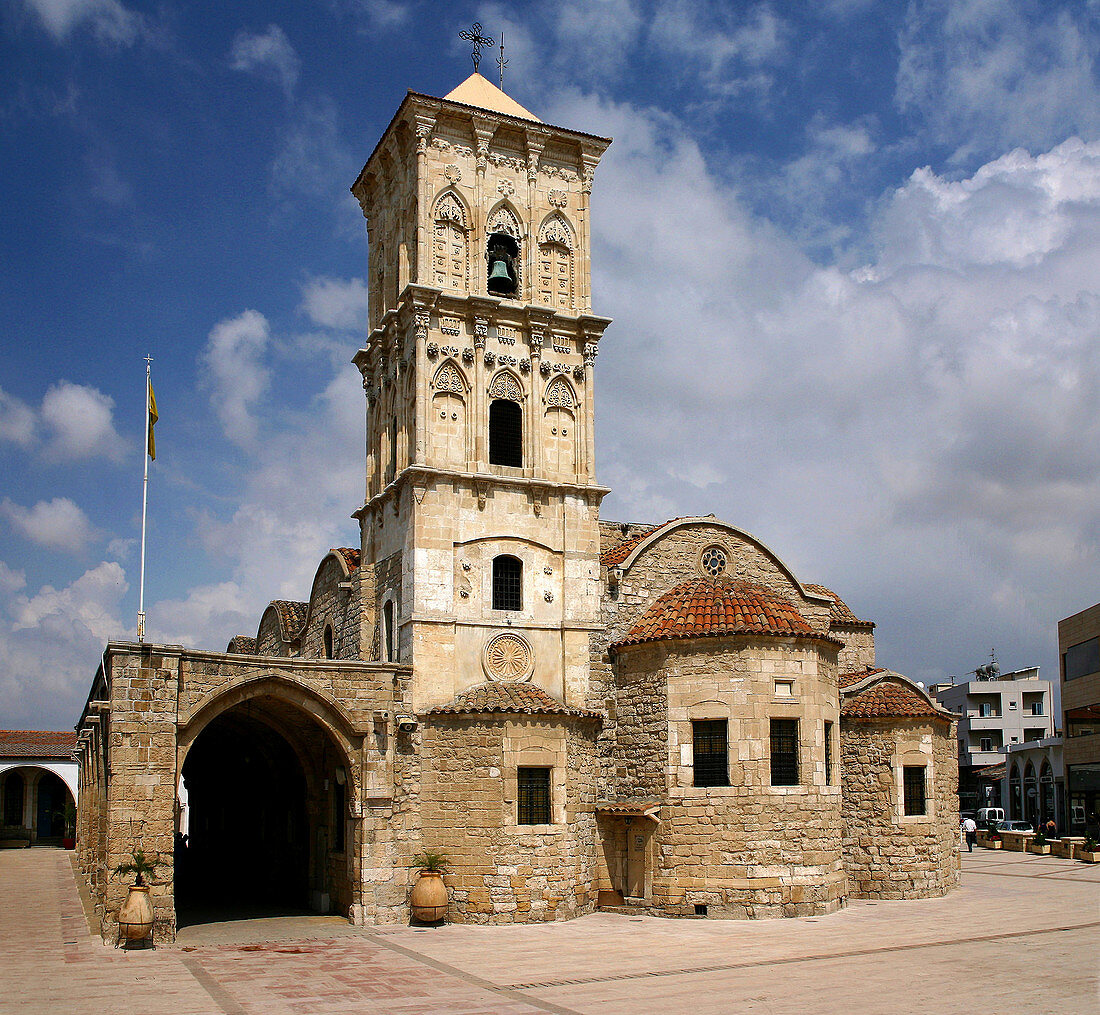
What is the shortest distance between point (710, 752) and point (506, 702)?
428 cm

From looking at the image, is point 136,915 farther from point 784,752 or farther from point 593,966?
point 784,752

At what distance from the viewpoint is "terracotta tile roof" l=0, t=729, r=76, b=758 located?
165ft

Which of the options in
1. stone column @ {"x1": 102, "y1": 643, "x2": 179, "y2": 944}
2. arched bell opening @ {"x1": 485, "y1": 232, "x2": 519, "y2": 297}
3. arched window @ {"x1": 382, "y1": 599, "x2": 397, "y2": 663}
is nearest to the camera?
stone column @ {"x1": 102, "y1": 643, "x2": 179, "y2": 944}

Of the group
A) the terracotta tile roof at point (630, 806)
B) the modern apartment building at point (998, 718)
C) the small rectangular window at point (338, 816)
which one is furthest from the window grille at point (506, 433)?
the modern apartment building at point (998, 718)

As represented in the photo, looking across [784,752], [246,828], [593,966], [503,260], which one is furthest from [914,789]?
[246,828]

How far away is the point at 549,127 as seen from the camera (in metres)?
25.9

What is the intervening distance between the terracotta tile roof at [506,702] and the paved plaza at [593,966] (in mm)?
4077

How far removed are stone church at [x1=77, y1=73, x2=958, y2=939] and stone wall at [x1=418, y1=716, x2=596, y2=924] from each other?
0.04 m

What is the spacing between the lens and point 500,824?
21.0 m

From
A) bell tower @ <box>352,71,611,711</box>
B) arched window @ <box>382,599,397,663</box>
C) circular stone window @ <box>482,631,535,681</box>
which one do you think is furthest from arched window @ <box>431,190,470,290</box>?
circular stone window @ <box>482,631,535,681</box>

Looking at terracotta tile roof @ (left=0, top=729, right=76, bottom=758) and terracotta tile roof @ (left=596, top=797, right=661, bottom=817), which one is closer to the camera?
terracotta tile roof @ (left=596, top=797, right=661, bottom=817)

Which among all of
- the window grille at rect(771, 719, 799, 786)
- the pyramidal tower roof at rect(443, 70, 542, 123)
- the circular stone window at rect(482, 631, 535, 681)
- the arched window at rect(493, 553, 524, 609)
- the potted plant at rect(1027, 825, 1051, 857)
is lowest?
the potted plant at rect(1027, 825, 1051, 857)

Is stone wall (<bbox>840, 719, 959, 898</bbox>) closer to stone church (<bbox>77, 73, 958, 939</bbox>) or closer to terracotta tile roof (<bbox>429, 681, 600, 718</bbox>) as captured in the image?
stone church (<bbox>77, 73, 958, 939</bbox>)

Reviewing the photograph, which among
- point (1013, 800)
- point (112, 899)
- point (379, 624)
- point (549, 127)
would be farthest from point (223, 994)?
point (1013, 800)
